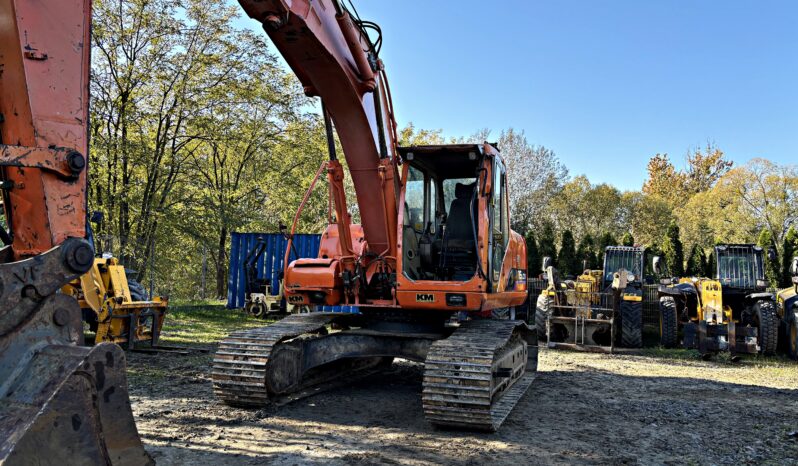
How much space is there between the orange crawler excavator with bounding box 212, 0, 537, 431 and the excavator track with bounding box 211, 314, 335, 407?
0.01 metres

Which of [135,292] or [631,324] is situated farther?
[631,324]

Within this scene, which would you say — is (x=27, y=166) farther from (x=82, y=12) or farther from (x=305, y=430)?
(x=305, y=430)

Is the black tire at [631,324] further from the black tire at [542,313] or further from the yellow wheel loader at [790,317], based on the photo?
the yellow wheel loader at [790,317]

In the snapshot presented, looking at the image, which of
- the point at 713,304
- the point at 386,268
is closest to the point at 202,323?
the point at 386,268

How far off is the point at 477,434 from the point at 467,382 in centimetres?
51

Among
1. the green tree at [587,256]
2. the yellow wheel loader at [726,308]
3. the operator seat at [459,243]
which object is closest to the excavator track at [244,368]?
the operator seat at [459,243]

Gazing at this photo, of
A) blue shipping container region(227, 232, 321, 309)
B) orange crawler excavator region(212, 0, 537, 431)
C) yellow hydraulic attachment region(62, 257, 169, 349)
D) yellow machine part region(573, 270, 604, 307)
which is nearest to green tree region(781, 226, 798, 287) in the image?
yellow machine part region(573, 270, 604, 307)

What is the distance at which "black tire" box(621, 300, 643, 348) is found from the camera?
13227 millimetres

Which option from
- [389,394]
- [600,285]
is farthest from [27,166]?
[600,285]

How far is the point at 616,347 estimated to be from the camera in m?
13.6

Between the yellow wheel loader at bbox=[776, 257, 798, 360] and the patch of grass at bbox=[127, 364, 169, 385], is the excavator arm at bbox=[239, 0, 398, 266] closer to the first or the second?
the patch of grass at bbox=[127, 364, 169, 385]

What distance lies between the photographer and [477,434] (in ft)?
18.4

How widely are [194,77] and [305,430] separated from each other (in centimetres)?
1628

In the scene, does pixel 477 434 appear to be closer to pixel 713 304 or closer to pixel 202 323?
pixel 713 304
